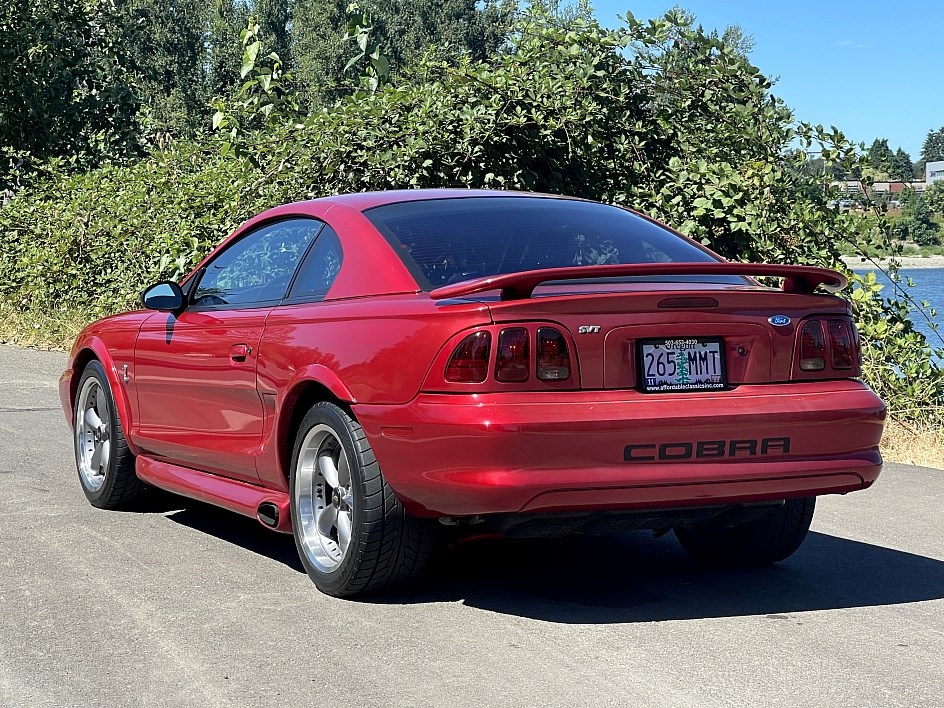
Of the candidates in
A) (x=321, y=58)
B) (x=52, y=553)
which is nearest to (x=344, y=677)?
(x=52, y=553)

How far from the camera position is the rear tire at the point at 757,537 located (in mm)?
5633

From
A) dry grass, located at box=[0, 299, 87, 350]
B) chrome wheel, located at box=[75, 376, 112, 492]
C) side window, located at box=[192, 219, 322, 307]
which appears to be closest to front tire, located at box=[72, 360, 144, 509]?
chrome wheel, located at box=[75, 376, 112, 492]

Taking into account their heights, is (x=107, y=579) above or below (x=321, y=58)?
below

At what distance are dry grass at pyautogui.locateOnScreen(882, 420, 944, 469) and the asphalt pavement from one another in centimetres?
236

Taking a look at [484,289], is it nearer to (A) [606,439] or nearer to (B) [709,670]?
(A) [606,439]

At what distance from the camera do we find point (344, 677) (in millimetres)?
4129

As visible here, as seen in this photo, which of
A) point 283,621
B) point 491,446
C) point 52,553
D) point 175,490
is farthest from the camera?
point 175,490

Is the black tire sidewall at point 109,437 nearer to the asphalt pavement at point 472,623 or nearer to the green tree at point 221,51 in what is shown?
the asphalt pavement at point 472,623

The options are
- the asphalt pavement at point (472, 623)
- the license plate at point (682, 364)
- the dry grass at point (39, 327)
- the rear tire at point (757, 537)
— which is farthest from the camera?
the dry grass at point (39, 327)

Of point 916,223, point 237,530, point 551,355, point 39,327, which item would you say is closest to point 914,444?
point 916,223

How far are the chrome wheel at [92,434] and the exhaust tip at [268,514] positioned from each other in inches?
67.7

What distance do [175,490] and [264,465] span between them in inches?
36.4

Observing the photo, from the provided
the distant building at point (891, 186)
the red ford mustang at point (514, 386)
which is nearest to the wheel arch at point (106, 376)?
the red ford mustang at point (514, 386)

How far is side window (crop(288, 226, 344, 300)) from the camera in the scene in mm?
5422
